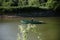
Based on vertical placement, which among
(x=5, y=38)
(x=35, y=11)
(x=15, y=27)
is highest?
(x=35, y=11)

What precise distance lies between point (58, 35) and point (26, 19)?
0.56 meters

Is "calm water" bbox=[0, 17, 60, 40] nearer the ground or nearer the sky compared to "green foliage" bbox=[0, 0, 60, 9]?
nearer the ground

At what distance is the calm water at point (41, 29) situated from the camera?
2822 millimetres

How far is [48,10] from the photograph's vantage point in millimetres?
2834

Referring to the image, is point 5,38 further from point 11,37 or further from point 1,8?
point 1,8

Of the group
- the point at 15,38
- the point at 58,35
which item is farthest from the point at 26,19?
the point at 58,35

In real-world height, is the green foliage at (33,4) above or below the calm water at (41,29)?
above

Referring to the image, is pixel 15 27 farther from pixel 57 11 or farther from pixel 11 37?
pixel 57 11

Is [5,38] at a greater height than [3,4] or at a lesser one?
lesser

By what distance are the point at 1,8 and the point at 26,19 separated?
0.40 metres

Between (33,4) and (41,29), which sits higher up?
(33,4)

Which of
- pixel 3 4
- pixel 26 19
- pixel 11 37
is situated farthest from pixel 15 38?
pixel 3 4

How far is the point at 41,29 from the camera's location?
9.57 feet

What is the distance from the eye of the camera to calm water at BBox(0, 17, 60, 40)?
2.82 metres
